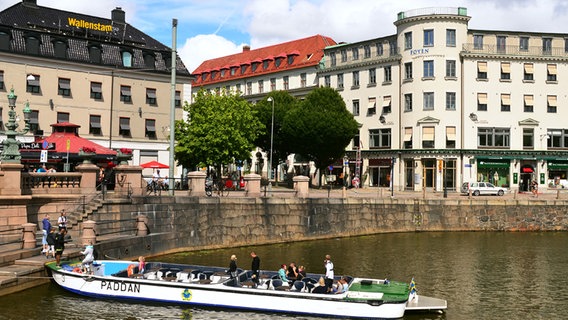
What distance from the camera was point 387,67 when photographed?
65625mm

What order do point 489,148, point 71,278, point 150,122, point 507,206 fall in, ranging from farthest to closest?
point 489,148 → point 150,122 → point 507,206 → point 71,278

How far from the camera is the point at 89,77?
52031mm

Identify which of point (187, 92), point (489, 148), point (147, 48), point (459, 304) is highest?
point (147, 48)

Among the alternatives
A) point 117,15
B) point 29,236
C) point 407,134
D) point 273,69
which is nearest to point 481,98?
point 407,134

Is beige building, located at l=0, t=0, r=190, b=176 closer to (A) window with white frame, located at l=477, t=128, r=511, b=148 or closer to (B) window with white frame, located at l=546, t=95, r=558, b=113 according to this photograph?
(A) window with white frame, located at l=477, t=128, r=511, b=148

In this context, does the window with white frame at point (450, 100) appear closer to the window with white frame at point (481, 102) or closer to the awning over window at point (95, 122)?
the window with white frame at point (481, 102)

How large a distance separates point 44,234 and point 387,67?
47.6 meters

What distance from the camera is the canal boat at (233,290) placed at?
2045 centimetres

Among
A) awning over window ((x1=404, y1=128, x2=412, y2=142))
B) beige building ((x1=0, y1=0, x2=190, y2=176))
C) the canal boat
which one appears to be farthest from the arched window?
the canal boat

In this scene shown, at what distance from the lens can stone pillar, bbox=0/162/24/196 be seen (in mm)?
26359

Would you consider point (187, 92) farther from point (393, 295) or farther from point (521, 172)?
point (393, 295)

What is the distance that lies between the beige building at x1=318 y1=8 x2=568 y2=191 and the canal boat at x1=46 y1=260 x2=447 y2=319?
3987cm

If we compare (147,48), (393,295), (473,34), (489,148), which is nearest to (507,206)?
(489,148)

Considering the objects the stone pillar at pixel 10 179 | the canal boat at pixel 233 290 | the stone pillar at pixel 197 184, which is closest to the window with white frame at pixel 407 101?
the stone pillar at pixel 197 184
